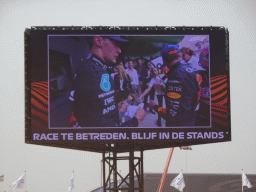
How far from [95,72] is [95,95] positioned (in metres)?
0.88

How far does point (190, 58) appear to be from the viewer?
1608 cm

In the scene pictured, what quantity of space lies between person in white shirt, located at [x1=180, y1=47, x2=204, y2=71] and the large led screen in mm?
38

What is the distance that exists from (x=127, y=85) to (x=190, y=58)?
2.65 metres

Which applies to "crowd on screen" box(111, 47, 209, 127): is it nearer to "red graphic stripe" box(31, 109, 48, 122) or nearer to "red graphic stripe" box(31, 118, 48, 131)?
"red graphic stripe" box(31, 109, 48, 122)

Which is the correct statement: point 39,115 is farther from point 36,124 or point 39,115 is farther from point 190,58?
point 190,58

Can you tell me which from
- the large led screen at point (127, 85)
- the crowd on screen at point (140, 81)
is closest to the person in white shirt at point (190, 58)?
the large led screen at point (127, 85)

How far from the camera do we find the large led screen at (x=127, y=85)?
15680 millimetres

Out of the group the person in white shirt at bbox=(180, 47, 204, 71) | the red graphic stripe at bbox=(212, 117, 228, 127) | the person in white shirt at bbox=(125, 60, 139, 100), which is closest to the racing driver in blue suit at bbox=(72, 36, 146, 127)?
the person in white shirt at bbox=(125, 60, 139, 100)

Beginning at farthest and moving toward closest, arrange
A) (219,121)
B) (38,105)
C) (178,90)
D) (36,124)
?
(178,90) → (219,121) → (38,105) → (36,124)

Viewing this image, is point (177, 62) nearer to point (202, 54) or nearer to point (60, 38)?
point (202, 54)

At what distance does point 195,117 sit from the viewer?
15.9m

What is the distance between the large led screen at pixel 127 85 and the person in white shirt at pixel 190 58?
4 cm

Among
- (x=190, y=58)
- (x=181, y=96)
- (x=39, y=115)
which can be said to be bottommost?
(x=39, y=115)

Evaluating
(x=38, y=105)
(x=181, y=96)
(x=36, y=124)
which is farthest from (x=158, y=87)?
Result: (x=36, y=124)
